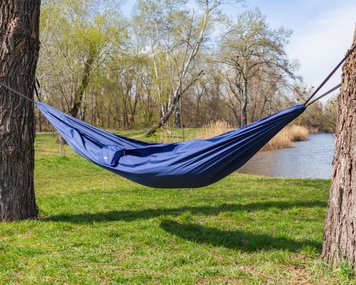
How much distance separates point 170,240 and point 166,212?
1.02 meters

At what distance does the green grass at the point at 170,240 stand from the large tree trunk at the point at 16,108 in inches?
9.6

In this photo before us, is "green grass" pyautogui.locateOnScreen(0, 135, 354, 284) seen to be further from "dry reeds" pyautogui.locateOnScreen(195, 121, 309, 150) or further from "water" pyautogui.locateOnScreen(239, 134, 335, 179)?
"dry reeds" pyautogui.locateOnScreen(195, 121, 309, 150)

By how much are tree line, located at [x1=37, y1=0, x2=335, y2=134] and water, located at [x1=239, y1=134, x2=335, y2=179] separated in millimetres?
1567

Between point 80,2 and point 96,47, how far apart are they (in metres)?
1.93

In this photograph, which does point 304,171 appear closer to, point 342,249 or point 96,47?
point 342,249

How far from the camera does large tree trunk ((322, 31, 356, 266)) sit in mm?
2314

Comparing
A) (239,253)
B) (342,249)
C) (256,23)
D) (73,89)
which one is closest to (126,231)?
(239,253)

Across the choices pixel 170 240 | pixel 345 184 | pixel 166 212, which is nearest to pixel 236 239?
pixel 170 240

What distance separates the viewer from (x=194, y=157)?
109 inches

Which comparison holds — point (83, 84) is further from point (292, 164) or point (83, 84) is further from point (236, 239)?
point (236, 239)

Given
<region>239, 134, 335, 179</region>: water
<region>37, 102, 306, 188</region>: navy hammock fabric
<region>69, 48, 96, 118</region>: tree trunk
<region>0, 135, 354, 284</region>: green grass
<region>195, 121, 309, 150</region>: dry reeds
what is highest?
<region>69, 48, 96, 118</region>: tree trunk

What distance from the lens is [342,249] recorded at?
235 centimetres

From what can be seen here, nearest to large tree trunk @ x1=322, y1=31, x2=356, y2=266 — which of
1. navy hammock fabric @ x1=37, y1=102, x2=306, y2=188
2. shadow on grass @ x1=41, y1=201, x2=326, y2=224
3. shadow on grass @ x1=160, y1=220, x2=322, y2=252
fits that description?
navy hammock fabric @ x1=37, y1=102, x2=306, y2=188

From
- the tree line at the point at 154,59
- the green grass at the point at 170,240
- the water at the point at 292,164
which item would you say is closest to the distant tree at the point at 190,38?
Result: the tree line at the point at 154,59
